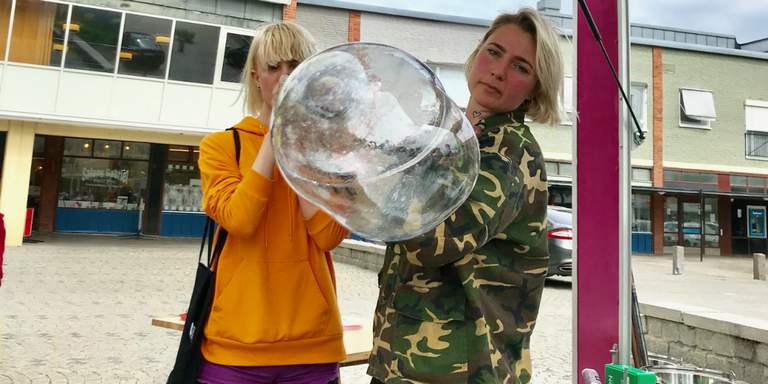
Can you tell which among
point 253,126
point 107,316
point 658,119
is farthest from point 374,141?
point 658,119

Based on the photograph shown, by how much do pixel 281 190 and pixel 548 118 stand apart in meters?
0.76

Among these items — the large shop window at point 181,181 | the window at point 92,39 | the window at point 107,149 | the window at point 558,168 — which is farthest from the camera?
the window at point 558,168

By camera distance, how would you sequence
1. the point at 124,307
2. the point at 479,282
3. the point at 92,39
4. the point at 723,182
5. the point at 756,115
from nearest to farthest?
the point at 479,282, the point at 124,307, the point at 92,39, the point at 723,182, the point at 756,115

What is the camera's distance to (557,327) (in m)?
6.34

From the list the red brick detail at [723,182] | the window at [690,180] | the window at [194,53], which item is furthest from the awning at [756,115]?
the window at [194,53]

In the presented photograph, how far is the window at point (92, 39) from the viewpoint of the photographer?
13594 millimetres

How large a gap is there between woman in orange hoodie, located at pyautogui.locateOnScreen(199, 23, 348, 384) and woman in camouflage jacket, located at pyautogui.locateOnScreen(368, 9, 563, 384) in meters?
0.22

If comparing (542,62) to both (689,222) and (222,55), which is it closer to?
(222,55)

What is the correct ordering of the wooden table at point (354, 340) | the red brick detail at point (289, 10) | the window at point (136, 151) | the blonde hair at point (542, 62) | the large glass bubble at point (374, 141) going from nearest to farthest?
1. the large glass bubble at point (374, 141)
2. the blonde hair at point (542, 62)
3. the wooden table at point (354, 340)
4. the red brick detail at point (289, 10)
5. the window at point (136, 151)

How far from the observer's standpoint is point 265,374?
1.39 m

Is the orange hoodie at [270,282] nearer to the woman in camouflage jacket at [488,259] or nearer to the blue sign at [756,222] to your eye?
the woman in camouflage jacket at [488,259]

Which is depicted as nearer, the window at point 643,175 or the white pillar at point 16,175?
the white pillar at point 16,175

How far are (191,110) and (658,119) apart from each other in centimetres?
1917

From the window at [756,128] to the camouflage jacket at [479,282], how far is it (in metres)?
27.4
